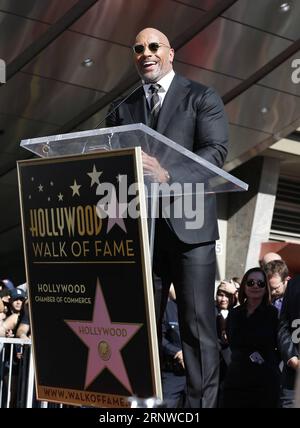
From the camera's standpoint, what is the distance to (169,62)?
3836 mm

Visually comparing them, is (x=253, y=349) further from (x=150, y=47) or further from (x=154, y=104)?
(x=150, y=47)

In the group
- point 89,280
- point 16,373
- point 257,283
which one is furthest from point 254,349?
point 89,280

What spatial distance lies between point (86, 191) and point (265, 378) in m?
2.58

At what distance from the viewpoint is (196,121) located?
3.81 meters

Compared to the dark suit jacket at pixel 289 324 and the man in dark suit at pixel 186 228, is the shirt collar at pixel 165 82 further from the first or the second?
the dark suit jacket at pixel 289 324

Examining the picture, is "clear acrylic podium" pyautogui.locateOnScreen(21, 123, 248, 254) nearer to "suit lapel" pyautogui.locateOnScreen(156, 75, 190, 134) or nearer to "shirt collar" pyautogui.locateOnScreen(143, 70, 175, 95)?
"suit lapel" pyautogui.locateOnScreen(156, 75, 190, 134)

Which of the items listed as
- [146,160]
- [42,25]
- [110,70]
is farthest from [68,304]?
[110,70]

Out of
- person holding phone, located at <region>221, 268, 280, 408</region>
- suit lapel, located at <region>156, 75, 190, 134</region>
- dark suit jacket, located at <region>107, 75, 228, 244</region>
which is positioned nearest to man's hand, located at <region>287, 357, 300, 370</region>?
person holding phone, located at <region>221, 268, 280, 408</region>

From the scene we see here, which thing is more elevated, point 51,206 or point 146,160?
point 146,160

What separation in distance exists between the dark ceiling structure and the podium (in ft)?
30.4

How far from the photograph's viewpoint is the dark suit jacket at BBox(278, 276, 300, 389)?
4961mm
